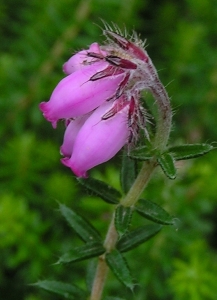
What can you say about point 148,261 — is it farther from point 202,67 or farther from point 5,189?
point 202,67

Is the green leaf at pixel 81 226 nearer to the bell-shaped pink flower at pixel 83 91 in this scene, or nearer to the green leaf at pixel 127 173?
the green leaf at pixel 127 173

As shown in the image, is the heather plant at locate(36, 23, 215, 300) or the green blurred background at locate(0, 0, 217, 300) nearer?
the heather plant at locate(36, 23, 215, 300)

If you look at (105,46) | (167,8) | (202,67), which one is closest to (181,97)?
(202,67)

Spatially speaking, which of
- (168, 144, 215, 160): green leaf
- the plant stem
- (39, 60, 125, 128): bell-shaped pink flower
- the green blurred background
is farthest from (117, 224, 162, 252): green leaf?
the green blurred background

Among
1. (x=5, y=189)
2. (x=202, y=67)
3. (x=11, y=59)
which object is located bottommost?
(x=202, y=67)

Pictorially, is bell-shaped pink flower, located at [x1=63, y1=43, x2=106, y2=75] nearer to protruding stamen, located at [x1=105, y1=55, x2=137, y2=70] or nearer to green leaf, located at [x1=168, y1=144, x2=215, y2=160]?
protruding stamen, located at [x1=105, y1=55, x2=137, y2=70]

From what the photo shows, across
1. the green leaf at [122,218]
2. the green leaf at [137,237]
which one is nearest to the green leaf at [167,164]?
the green leaf at [122,218]

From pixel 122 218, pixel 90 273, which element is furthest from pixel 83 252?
pixel 90 273
